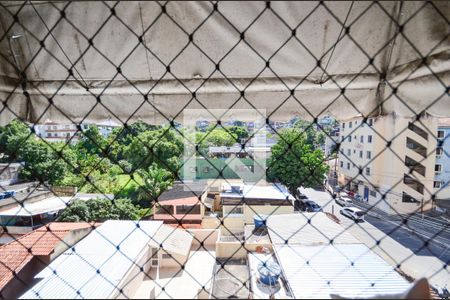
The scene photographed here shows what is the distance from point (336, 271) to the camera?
91.4 inches

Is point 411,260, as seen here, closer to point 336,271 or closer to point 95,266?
point 336,271

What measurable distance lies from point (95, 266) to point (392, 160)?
294 cm

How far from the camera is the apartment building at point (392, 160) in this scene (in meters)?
0.87

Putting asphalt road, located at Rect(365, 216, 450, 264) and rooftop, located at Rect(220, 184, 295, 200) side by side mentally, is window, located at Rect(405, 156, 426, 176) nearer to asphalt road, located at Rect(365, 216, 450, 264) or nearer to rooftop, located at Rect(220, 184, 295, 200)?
asphalt road, located at Rect(365, 216, 450, 264)

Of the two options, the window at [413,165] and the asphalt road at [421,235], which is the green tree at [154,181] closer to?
the window at [413,165]

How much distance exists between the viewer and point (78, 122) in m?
0.95

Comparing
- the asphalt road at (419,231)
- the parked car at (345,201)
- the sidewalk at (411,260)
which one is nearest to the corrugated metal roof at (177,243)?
the sidewalk at (411,260)

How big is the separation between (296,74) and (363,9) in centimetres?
24

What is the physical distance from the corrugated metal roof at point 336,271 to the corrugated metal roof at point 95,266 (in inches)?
41.3

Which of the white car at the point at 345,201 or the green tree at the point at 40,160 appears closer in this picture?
the green tree at the point at 40,160

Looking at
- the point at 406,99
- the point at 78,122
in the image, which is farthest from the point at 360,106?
the point at 78,122

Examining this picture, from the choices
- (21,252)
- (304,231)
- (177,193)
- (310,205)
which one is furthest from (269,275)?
(310,205)

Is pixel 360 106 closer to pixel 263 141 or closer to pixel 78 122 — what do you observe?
pixel 78 122

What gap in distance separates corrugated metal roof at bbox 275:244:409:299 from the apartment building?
21.4 inches
